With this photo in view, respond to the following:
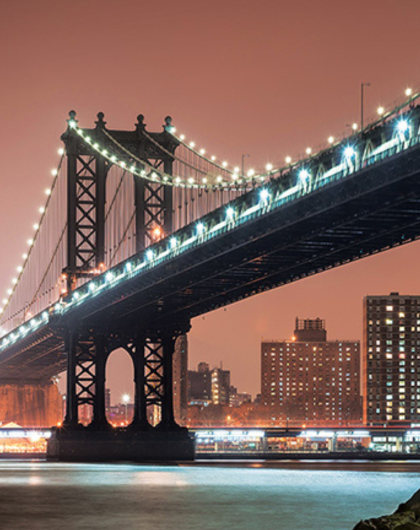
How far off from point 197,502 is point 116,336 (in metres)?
60.5

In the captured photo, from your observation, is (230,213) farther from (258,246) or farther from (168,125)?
(168,125)

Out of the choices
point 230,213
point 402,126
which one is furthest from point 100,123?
point 402,126

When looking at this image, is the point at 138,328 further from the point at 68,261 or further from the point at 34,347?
the point at 34,347

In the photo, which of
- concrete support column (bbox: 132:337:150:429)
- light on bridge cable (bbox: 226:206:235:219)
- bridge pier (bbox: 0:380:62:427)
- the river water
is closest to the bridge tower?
concrete support column (bbox: 132:337:150:429)

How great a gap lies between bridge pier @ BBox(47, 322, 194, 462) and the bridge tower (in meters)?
0.06

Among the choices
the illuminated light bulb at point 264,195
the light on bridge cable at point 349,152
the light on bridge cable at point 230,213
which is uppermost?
the light on bridge cable at point 349,152

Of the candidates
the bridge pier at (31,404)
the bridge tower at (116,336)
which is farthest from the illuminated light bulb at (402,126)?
the bridge pier at (31,404)

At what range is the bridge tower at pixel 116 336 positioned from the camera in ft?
290

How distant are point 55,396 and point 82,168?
317 ft

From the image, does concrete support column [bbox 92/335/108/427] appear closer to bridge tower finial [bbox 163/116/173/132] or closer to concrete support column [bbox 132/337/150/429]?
concrete support column [bbox 132/337/150/429]

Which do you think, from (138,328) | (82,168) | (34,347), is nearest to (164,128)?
(82,168)

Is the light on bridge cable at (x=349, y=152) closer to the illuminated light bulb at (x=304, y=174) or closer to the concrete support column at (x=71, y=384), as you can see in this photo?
the illuminated light bulb at (x=304, y=174)

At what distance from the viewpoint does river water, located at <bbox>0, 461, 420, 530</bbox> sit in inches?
1078

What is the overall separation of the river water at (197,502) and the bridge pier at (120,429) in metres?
38.1
